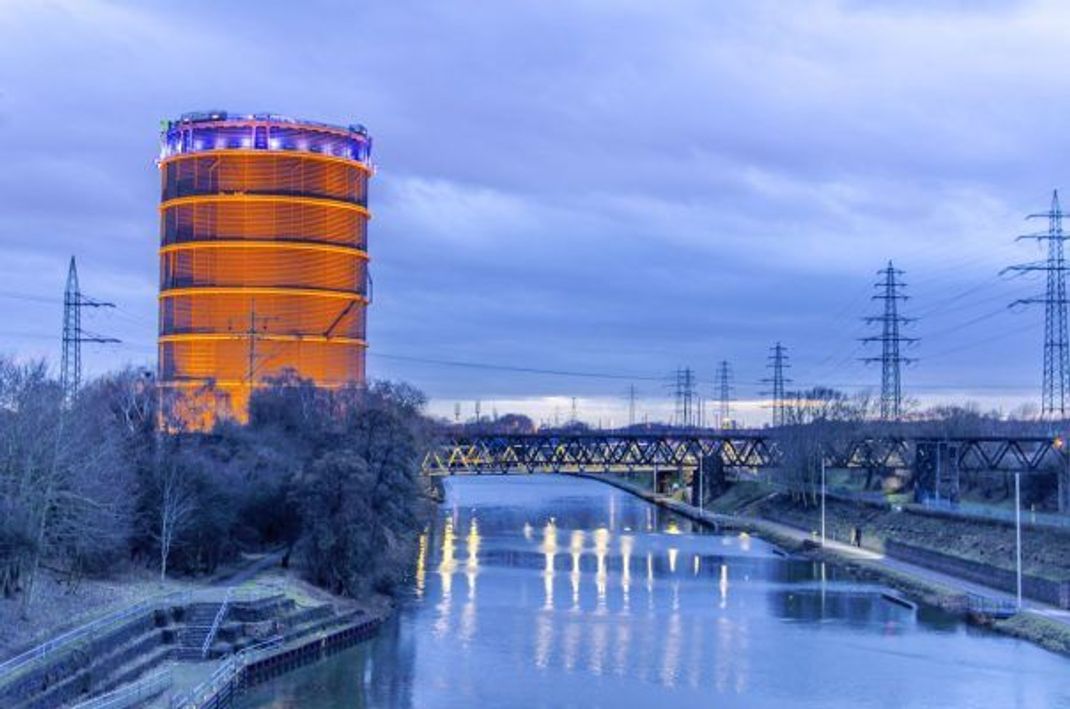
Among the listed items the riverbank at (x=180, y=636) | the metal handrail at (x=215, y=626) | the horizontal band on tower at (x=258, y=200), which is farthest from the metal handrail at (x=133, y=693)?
the horizontal band on tower at (x=258, y=200)

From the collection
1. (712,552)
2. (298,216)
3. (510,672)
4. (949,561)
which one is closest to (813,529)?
(712,552)

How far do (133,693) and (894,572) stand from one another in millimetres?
46255

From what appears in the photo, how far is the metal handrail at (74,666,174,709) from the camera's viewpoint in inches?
1251

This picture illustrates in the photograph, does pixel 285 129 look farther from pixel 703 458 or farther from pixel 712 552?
pixel 703 458

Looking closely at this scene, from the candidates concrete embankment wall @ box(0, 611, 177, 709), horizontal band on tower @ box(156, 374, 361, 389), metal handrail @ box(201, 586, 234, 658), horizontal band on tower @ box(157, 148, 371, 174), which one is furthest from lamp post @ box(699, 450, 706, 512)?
concrete embankment wall @ box(0, 611, 177, 709)

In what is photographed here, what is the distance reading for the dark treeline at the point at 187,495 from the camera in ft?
130

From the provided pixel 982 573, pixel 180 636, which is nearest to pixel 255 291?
pixel 982 573

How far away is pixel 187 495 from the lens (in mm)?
51625

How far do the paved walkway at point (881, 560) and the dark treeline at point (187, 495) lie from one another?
1014 inches

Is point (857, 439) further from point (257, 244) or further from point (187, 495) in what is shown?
point (187, 495)

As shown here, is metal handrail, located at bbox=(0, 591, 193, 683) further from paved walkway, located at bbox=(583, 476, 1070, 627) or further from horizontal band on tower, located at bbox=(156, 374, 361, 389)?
horizontal band on tower, located at bbox=(156, 374, 361, 389)

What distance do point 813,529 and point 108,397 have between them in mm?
49331

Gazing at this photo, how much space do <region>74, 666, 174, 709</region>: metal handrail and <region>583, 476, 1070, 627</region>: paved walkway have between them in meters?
32.6

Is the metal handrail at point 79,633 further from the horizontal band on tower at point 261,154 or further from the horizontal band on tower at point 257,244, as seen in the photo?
the horizontal band on tower at point 261,154
